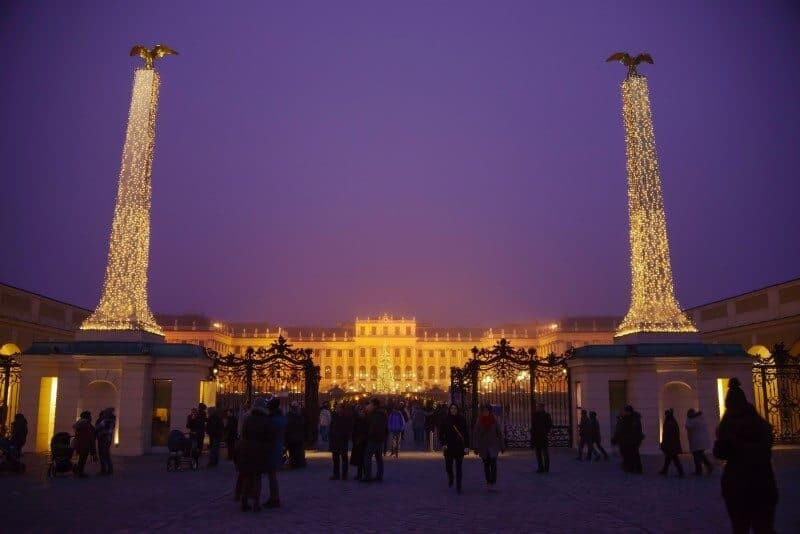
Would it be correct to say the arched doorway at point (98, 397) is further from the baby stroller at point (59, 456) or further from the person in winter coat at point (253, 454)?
the person in winter coat at point (253, 454)

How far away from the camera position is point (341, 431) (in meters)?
16.0

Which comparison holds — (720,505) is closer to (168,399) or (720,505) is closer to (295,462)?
(295,462)

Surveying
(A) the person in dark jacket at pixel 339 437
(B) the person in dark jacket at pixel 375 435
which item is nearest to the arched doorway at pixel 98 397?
(A) the person in dark jacket at pixel 339 437

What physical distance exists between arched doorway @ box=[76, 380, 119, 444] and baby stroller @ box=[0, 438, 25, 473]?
4.89m

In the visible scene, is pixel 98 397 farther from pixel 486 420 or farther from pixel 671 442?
pixel 671 442

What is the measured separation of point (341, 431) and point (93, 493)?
208 inches

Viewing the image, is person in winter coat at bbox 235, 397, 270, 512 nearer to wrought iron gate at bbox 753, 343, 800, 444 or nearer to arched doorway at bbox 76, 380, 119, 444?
arched doorway at bbox 76, 380, 119, 444

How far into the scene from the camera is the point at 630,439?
16594 mm

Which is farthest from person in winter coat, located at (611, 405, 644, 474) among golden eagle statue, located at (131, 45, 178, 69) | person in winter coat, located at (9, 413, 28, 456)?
golden eagle statue, located at (131, 45, 178, 69)

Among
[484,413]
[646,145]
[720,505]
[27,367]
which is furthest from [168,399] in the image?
[646,145]

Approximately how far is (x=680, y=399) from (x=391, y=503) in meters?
13.5

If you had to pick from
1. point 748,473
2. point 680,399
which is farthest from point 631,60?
point 748,473

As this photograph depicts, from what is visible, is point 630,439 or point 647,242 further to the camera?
point 647,242

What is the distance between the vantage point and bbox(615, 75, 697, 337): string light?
893 inches
